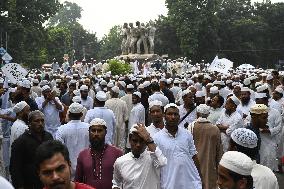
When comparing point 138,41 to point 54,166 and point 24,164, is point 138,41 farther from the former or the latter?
point 54,166

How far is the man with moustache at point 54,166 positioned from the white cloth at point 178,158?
3117 mm

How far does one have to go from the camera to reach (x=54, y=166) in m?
3.06

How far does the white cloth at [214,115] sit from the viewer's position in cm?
933

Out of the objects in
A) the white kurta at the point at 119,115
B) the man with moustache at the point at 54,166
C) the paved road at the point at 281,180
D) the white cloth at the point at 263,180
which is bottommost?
the paved road at the point at 281,180

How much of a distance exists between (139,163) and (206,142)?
102 inches

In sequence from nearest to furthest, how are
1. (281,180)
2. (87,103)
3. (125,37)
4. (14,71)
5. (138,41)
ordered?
(281,180) < (87,103) < (14,71) < (138,41) < (125,37)

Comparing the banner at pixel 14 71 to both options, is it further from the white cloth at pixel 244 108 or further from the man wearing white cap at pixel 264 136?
the man wearing white cap at pixel 264 136

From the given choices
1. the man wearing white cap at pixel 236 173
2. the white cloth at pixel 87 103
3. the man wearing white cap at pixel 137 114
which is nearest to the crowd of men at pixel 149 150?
the man wearing white cap at pixel 236 173

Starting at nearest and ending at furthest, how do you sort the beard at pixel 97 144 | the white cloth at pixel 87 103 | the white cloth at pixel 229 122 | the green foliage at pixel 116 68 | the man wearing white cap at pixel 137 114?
the beard at pixel 97 144 < the white cloth at pixel 229 122 < the man wearing white cap at pixel 137 114 < the white cloth at pixel 87 103 < the green foliage at pixel 116 68

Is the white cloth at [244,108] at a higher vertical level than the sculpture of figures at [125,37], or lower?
lower

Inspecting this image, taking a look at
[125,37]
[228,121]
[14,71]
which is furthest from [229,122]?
[125,37]

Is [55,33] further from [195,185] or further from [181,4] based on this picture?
[195,185]

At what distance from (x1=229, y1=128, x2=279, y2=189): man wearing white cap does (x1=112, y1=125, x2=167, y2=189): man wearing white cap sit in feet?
3.63

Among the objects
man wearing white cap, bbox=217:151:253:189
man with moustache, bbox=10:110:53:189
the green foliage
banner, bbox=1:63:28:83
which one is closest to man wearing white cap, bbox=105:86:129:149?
banner, bbox=1:63:28:83
